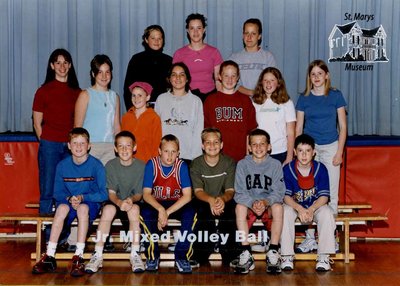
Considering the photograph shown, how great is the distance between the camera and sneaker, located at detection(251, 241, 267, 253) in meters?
5.87

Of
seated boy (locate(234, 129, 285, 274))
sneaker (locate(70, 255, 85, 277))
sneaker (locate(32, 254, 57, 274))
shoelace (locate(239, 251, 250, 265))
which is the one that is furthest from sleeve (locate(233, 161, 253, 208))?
sneaker (locate(32, 254, 57, 274))

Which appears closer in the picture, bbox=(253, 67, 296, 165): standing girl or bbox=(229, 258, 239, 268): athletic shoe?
bbox=(229, 258, 239, 268): athletic shoe

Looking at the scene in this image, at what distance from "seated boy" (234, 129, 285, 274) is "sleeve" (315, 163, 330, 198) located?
0.25 m

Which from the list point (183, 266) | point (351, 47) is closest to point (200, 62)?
point (183, 266)

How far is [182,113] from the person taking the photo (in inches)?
224

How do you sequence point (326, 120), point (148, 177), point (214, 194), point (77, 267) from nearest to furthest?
point (77, 267) < point (148, 177) < point (214, 194) < point (326, 120)

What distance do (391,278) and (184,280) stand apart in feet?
4.54

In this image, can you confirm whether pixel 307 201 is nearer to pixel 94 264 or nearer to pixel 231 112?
pixel 231 112

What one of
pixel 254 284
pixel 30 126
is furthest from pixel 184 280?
pixel 30 126

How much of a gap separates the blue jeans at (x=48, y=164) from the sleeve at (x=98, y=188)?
48cm

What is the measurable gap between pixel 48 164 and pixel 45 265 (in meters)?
0.89

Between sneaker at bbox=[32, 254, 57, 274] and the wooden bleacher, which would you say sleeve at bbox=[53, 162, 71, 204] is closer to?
the wooden bleacher

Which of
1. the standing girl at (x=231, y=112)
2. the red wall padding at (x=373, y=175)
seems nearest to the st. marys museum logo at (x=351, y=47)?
the red wall padding at (x=373, y=175)

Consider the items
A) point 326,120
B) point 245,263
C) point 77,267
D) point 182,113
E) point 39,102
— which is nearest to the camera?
point 77,267
